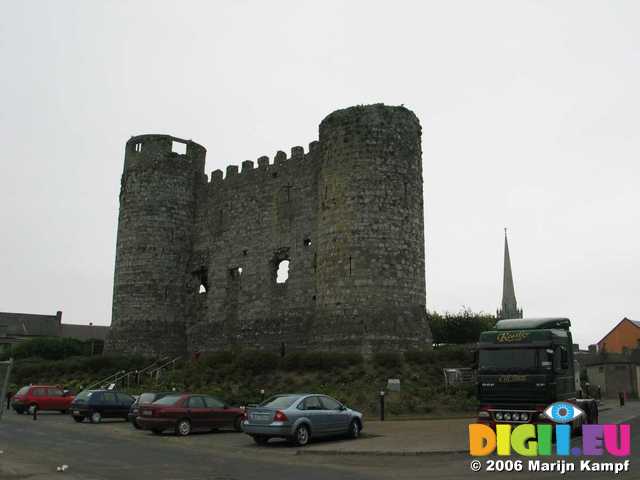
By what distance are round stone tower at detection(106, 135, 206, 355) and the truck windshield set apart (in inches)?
852

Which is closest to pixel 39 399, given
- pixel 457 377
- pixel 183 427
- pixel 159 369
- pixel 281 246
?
pixel 159 369

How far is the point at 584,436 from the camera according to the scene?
14812mm

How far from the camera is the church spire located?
7406cm

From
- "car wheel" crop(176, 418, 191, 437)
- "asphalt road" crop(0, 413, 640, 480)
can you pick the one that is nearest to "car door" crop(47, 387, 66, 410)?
"asphalt road" crop(0, 413, 640, 480)

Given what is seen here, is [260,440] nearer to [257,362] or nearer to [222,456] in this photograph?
[222,456]

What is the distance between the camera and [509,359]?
15.1 metres

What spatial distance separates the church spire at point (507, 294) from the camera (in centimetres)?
7406

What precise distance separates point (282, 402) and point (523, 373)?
5547mm

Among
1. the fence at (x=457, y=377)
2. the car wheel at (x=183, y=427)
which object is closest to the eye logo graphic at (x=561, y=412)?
the fence at (x=457, y=377)

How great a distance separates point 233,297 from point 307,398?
17.6 meters

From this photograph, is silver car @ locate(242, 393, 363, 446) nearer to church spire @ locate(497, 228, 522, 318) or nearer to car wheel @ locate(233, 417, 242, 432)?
car wheel @ locate(233, 417, 242, 432)

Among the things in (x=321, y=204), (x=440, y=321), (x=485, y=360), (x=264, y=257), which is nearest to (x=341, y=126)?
(x=321, y=204)

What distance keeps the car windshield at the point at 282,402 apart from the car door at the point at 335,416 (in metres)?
0.87

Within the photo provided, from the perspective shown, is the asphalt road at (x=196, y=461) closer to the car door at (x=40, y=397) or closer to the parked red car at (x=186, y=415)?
the parked red car at (x=186, y=415)
